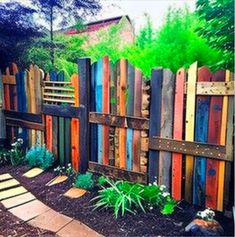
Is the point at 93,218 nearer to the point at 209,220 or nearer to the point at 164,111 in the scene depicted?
the point at 209,220

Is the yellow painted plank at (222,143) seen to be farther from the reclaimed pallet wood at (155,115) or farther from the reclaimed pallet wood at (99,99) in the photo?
the reclaimed pallet wood at (99,99)

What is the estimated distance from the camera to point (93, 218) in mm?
2682

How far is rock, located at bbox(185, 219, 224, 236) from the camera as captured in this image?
218 cm

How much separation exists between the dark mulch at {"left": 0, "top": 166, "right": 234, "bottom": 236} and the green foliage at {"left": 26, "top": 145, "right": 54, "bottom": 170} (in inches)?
27.8

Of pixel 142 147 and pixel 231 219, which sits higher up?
pixel 142 147

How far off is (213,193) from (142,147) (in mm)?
882

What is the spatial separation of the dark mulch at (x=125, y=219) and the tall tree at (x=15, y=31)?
2693mm

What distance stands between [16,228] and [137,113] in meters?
1.68

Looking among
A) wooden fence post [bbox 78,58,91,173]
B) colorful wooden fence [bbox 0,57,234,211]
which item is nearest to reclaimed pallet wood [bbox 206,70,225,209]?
colorful wooden fence [bbox 0,57,234,211]

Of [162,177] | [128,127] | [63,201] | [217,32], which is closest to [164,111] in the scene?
[128,127]

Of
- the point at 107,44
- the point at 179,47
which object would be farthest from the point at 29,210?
the point at 107,44

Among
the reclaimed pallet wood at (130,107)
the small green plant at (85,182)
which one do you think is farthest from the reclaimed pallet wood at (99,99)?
the reclaimed pallet wood at (130,107)

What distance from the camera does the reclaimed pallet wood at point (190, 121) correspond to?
108 inches

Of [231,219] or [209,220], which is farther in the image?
[231,219]
